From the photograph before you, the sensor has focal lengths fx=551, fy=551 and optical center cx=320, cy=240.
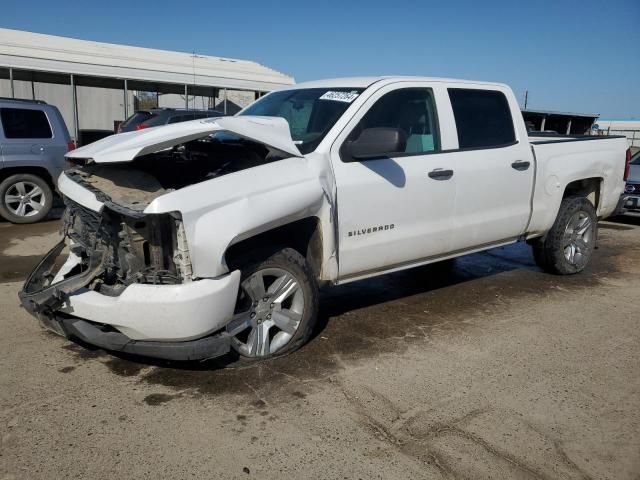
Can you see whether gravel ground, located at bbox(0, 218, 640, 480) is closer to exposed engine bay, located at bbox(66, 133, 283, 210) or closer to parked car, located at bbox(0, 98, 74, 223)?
exposed engine bay, located at bbox(66, 133, 283, 210)

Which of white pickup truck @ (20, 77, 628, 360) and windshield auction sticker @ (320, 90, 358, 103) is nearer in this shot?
white pickup truck @ (20, 77, 628, 360)

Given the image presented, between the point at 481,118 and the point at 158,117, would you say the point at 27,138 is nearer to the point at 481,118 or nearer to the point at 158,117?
the point at 158,117

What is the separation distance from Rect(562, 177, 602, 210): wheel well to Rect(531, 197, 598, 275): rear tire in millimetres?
113

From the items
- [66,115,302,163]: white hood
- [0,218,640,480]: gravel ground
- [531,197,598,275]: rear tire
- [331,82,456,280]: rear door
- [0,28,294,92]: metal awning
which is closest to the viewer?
[0,218,640,480]: gravel ground

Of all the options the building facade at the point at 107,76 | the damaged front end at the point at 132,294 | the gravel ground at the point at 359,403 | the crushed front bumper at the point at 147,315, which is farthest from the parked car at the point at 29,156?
the crushed front bumper at the point at 147,315

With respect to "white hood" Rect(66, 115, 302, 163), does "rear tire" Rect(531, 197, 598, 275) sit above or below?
below

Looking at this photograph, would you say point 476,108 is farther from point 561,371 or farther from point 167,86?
point 167,86

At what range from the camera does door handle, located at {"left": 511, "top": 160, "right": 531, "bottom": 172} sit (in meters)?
5.07

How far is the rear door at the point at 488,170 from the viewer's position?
4.71 meters

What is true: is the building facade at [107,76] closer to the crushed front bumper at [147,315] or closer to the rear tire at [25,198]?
the rear tire at [25,198]

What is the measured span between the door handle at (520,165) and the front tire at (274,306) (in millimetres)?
2418

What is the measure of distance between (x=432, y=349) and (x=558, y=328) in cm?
128

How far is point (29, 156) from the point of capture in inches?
344

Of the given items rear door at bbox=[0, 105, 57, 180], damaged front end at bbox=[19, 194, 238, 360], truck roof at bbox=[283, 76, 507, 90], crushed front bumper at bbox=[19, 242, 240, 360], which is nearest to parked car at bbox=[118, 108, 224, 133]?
rear door at bbox=[0, 105, 57, 180]
